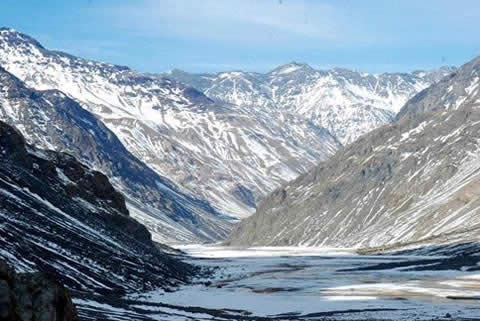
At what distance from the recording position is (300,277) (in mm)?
159875

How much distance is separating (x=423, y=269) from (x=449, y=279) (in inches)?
952

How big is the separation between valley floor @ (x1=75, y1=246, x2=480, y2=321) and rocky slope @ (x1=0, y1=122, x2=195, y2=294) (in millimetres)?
5984

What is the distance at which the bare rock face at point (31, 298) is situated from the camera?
26.8 meters

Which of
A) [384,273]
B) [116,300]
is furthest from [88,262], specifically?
[384,273]

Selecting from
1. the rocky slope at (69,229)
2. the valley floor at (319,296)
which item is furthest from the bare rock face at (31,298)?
the rocky slope at (69,229)

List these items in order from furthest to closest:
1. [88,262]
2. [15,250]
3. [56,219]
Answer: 1. [56,219]
2. [88,262]
3. [15,250]

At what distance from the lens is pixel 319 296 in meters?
115

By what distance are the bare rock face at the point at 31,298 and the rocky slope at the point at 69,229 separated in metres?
50.1

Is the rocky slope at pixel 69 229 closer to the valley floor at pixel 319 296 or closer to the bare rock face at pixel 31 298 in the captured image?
the valley floor at pixel 319 296

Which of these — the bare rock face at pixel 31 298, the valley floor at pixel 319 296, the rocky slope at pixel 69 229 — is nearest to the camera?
the bare rock face at pixel 31 298

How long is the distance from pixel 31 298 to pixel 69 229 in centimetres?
9505

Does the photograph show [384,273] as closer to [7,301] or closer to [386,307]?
[386,307]

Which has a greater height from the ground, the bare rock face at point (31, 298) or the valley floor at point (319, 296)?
the bare rock face at point (31, 298)

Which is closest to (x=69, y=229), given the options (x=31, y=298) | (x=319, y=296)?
(x=319, y=296)
